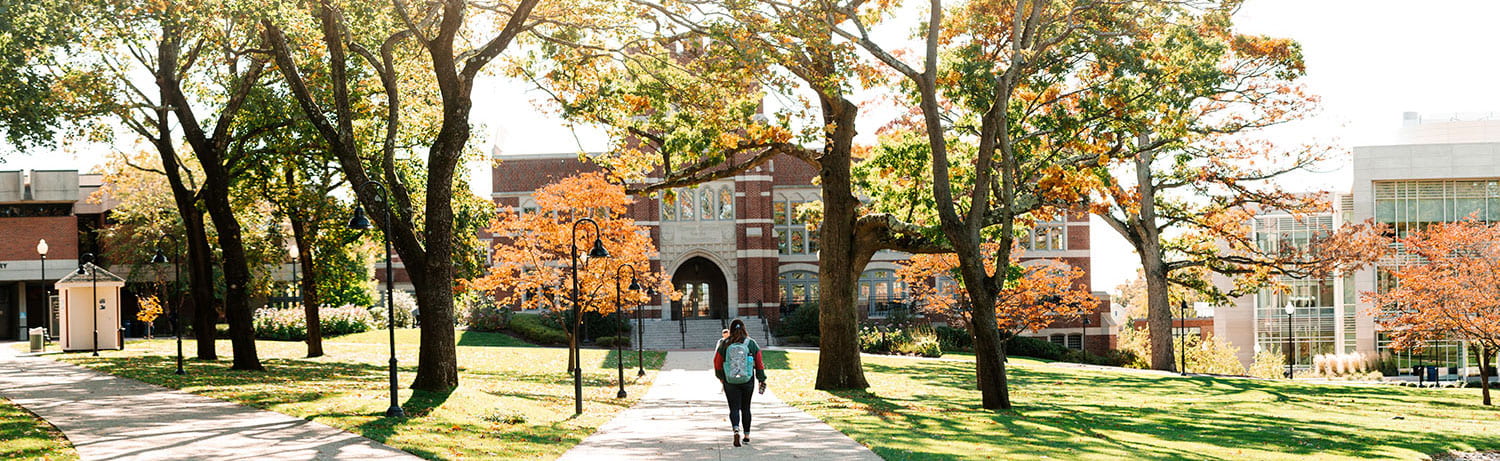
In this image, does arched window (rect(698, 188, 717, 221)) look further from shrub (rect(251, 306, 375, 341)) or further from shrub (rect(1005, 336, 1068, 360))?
shrub (rect(251, 306, 375, 341))

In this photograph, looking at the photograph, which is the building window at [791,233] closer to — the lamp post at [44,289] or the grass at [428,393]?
the grass at [428,393]

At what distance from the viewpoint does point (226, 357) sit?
29.3 metres

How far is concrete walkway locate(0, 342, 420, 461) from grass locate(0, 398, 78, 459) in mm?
160

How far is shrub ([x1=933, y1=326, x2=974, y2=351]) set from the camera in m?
45.8

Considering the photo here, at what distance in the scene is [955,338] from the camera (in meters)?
46.8

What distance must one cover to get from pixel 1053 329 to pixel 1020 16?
33976 millimetres

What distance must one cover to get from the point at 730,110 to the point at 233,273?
10995mm

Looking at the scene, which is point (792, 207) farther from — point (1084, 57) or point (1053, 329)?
point (1084, 57)

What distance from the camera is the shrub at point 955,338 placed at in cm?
4578

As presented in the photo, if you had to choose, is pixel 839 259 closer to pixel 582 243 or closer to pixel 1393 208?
pixel 582 243

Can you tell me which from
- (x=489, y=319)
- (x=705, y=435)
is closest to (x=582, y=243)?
(x=489, y=319)

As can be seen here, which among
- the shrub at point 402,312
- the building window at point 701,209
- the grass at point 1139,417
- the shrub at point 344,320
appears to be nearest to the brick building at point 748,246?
the building window at point 701,209

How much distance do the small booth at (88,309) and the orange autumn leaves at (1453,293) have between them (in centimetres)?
3230

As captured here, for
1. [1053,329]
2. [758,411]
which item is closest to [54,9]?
[758,411]
